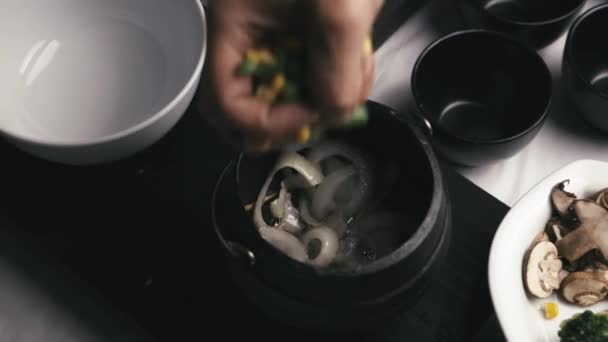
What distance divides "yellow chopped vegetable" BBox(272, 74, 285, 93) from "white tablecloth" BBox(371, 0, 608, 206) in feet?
2.17

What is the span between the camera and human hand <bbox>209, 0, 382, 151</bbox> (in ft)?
1.82

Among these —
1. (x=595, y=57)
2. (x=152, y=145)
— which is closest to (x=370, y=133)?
(x=152, y=145)

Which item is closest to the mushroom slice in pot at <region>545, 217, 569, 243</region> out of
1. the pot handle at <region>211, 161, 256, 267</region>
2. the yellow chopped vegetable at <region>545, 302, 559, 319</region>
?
the yellow chopped vegetable at <region>545, 302, 559, 319</region>

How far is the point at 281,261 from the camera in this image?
2.57 ft

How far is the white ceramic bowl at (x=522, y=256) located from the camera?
0.92 meters

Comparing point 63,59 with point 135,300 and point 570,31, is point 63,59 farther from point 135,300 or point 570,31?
point 570,31

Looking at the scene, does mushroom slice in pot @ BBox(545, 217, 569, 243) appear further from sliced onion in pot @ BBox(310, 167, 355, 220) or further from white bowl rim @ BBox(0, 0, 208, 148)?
A: white bowl rim @ BBox(0, 0, 208, 148)

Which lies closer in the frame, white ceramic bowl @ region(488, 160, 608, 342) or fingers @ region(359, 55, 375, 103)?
fingers @ region(359, 55, 375, 103)

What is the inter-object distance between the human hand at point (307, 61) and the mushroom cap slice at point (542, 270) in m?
0.52

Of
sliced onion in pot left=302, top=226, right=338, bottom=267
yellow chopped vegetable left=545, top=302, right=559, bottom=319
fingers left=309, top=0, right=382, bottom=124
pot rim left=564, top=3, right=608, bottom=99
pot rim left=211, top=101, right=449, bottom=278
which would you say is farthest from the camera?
pot rim left=564, top=3, right=608, bottom=99

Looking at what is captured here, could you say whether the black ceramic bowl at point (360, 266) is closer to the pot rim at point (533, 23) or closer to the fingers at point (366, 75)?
the fingers at point (366, 75)

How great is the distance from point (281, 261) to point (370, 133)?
0.27 meters

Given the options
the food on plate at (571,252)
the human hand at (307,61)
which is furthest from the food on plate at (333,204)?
the human hand at (307,61)

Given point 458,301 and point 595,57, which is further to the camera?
point 595,57
